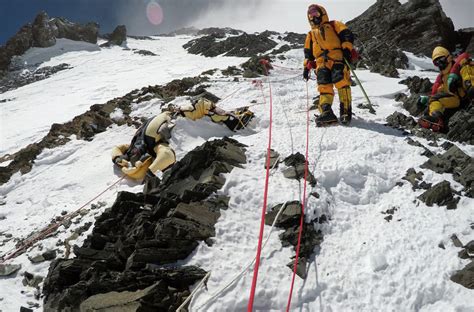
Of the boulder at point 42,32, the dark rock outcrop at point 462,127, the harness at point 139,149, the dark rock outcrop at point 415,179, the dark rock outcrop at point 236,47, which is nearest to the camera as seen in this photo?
the dark rock outcrop at point 415,179

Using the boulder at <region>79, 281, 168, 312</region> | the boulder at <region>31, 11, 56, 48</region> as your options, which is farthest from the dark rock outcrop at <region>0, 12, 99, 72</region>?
the boulder at <region>79, 281, 168, 312</region>

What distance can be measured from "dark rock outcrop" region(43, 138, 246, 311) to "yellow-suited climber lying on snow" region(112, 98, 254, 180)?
1206 millimetres

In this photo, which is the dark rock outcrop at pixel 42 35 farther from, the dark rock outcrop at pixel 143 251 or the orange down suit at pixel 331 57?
the dark rock outcrop at pixel 143 251

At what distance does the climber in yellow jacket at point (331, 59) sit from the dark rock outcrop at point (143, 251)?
137 inches

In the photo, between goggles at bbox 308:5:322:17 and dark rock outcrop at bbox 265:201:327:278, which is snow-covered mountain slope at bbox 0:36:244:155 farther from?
dark rock outcrop at bbox 265:201:327:278

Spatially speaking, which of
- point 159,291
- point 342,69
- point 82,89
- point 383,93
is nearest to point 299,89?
point 383,93

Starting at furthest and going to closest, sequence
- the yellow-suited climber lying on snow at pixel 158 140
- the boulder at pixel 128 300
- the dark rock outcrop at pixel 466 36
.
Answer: the dark rock outcrop at pixel 466 36, the yellow-suited climber lying on snow at pixel 158 140, the boulder at pixel 128 300

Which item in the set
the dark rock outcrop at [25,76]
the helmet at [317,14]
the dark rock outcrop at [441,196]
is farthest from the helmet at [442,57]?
the dark rock outcrop at [25,76]

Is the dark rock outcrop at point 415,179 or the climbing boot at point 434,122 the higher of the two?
the climbing boot at point 434,122

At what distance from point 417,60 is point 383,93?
10.7 m

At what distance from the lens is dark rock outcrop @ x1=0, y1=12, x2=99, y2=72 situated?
4572cm

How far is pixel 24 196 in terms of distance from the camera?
7711 millimetres

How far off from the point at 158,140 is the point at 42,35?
5134 cm

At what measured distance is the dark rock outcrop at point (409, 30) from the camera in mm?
22219
